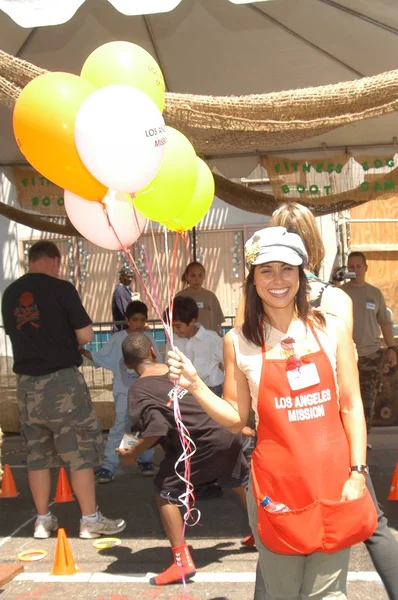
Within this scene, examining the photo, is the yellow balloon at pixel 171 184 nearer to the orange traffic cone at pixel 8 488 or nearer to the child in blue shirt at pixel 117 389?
the child in blue shirt at pixel 117 389

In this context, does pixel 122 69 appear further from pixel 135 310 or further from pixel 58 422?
pixel 135 310

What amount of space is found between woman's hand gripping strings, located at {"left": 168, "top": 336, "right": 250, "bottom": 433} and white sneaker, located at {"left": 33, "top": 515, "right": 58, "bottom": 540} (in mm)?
2700

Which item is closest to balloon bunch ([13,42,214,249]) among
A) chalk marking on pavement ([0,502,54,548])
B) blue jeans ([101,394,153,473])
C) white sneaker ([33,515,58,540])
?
white sneaker ([33,515,58,540])

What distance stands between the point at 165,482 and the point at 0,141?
473 centimetres

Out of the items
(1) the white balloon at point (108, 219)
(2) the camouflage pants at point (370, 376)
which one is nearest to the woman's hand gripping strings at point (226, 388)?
(1) the white balloon at point (108, 219)

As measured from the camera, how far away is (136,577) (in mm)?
4254

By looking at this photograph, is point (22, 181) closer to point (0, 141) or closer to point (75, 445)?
point (0, 141)

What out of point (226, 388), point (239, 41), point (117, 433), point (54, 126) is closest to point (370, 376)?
point (117, 433)

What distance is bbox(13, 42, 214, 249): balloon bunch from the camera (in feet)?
10.9

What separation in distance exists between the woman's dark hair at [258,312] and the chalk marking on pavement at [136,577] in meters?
2.01

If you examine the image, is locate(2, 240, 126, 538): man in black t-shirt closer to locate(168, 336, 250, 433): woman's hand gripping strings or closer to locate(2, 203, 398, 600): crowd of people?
locate(2, 203, 398, 600): crowd of people

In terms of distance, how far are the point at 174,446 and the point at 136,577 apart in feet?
2.64

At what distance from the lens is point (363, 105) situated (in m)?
4.26

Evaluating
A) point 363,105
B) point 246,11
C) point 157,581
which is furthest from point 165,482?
point 246,11
